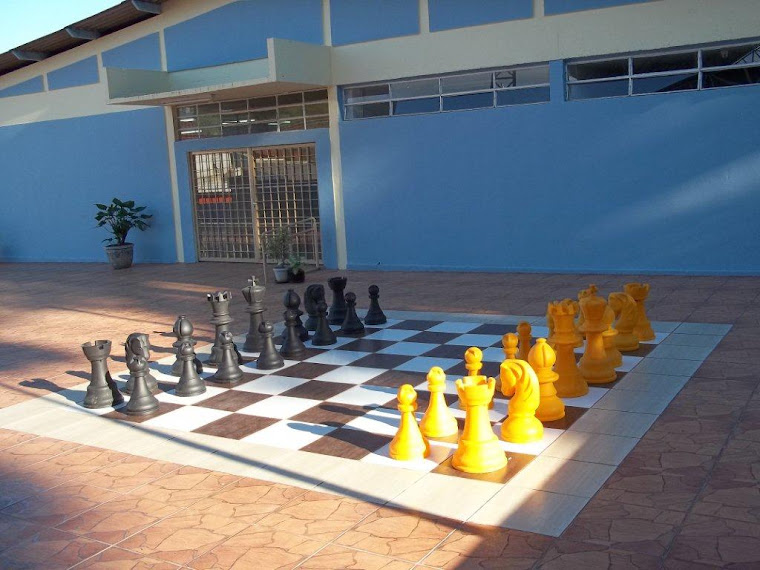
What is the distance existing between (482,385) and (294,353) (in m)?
2.72

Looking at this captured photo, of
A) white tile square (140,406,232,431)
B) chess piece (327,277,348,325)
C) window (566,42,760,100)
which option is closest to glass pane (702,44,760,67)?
window (566,42,760,100)

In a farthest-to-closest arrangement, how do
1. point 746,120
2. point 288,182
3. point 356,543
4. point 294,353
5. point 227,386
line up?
point 288,182, point 746,120, point 294,353, point 227,386, point 356,543

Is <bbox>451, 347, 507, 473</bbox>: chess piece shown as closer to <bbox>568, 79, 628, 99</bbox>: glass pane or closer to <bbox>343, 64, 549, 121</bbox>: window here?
<bbox>568, 79, 628, 99</bbox>: glass pane

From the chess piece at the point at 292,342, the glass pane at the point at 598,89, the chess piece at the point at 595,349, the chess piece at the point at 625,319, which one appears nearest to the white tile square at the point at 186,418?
the chess piece at the point at 292,342

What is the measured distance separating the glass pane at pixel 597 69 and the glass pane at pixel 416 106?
209 centimetres

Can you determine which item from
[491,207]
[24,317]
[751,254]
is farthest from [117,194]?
[751,254]

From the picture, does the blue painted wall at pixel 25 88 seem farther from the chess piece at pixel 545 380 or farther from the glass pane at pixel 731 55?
the chess piece at pixel 545 380

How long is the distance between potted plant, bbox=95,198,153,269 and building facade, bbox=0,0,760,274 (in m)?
0.34

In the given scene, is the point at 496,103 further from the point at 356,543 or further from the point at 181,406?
the point at 356,543

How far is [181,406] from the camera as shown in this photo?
5457mm

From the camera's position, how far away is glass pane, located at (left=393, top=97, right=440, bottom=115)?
11.9 meters

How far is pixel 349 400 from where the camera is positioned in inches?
209

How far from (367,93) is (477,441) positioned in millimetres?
9402

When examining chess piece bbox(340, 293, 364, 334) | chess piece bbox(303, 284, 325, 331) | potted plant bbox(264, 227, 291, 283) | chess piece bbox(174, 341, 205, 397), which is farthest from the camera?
potted plant bbox(264, 227, 291, 283)
